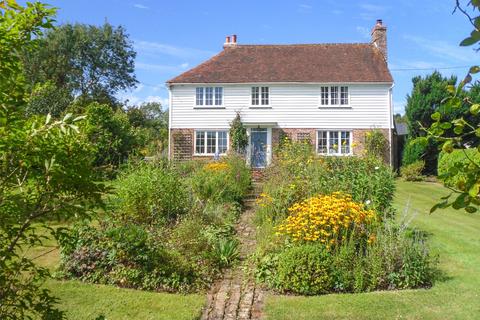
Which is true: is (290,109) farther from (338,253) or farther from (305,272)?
(305,272)

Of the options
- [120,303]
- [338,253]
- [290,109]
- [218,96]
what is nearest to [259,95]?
[290,109]

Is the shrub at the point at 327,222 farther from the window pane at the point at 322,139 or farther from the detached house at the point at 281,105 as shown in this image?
the window pane at the point at 322,139

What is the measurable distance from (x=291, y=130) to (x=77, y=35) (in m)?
26.4

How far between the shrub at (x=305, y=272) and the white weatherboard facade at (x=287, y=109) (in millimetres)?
18439

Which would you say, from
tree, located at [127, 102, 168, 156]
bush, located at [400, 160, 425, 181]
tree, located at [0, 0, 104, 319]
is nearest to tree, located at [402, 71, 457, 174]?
bush, located at [400, 160, 425, 181]

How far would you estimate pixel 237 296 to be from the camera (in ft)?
23.0

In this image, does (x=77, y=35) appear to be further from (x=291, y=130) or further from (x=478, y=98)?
(x=478, y=98)

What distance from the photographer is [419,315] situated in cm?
618

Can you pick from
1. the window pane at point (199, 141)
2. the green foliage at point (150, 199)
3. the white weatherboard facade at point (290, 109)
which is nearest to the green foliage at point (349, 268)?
the green foliage at point (150, 199)

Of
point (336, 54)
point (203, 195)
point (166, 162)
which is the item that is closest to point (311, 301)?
point (203, 195)

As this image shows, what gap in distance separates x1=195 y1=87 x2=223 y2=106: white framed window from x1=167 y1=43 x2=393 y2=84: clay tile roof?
0.50 meters

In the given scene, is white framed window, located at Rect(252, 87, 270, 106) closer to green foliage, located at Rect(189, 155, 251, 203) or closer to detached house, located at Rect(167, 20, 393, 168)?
detached house, located at Rect(167, 20, 393, 168)

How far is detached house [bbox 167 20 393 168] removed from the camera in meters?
25.8

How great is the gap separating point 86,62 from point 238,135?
25159 mm
